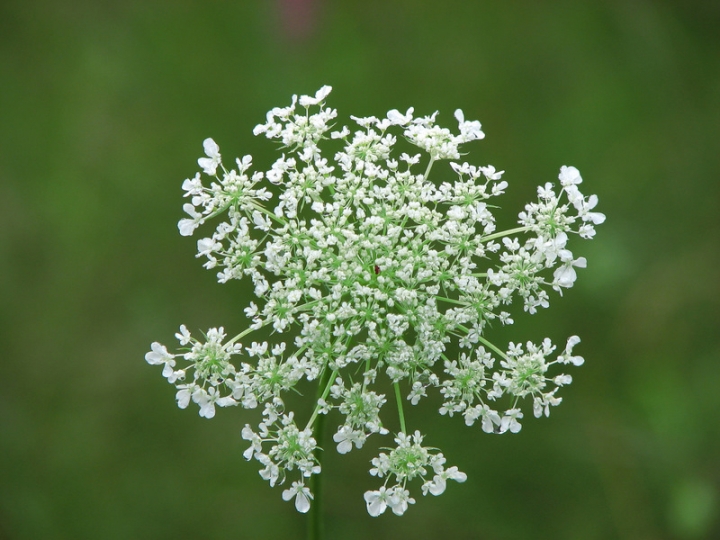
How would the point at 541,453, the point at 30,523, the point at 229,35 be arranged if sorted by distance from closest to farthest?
the point at 30,523, the point at 541,453, the point at 229,35

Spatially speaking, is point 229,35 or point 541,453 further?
point 229,35

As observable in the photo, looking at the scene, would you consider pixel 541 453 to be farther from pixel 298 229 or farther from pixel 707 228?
pixel 298 229

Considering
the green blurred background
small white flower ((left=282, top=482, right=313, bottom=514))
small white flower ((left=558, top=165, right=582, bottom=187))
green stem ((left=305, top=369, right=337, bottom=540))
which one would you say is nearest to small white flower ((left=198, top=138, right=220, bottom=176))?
green stem ((left=305, top=369, right=337, bottom=540))

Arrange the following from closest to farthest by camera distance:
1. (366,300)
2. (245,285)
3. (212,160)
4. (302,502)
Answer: (366,300) → (302,502) → (212,160) → (245,285)

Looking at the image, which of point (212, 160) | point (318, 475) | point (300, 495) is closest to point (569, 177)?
point (212, 160)

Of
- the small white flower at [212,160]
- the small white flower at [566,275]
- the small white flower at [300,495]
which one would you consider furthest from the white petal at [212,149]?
the small white flower at [566,275]

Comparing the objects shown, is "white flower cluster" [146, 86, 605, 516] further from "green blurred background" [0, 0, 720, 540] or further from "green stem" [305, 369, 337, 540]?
"green blurred background" [0, 0, 720, 540]

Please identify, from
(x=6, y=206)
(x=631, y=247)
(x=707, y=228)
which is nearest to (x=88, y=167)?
(x=6, y=206)

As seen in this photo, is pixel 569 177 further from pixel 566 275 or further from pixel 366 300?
pixel 366 300
